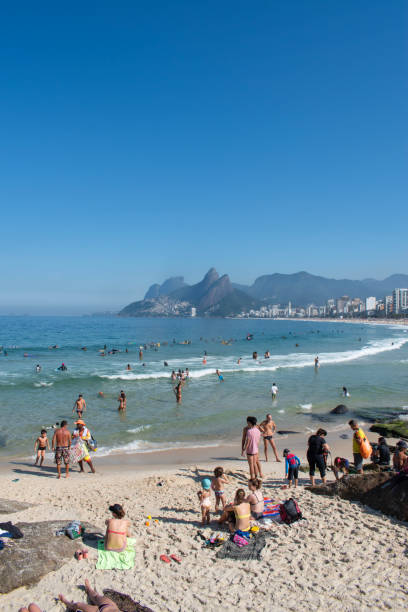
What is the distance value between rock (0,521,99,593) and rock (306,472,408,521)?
5.46 metres

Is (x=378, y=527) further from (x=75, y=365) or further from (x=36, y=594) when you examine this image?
(x=75, y=365)

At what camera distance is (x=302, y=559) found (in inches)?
240

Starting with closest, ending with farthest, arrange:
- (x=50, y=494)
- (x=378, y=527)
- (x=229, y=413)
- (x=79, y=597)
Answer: (x=79, y=597)
(x=378, y=527)
(x=50, y=494)
(x=229, y=413)

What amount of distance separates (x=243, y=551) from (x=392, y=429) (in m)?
11.7

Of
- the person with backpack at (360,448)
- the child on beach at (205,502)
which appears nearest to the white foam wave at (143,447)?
the person with backpack at (360,448)

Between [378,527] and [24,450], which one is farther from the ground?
[378,527]

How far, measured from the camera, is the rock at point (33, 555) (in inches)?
217

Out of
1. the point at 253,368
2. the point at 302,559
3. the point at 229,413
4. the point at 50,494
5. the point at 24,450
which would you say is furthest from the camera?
the point at 253,368

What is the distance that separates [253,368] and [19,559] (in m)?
31.4

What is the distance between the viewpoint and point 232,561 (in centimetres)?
606

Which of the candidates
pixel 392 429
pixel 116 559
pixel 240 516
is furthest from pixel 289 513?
pixel 392 429

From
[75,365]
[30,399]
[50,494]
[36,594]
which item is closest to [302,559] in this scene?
[36,594]

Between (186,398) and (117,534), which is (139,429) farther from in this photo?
(117,534)

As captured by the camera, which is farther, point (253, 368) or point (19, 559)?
point (253, 368)
